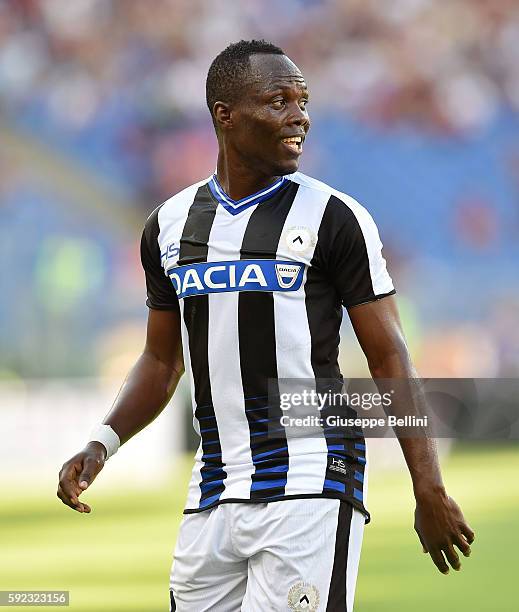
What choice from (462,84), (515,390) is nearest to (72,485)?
(515,390)

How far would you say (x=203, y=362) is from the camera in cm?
335

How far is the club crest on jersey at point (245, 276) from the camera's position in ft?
10.7

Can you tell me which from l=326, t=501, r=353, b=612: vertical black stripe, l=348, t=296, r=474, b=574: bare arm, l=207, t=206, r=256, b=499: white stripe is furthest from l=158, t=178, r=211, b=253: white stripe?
l=326, t=501, r=353, b=612: vertical black stripe

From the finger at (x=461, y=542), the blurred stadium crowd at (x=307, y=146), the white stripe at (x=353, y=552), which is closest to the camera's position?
the finger at (x=461, y=542)

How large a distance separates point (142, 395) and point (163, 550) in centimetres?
517

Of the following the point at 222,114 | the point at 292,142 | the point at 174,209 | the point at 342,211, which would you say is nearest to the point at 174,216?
the point at 174,209

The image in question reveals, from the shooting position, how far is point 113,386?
13.4 meters

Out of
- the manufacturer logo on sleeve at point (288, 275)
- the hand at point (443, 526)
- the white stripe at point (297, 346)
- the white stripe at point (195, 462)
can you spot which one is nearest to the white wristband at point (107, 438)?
the white stripe at point (195, 462)

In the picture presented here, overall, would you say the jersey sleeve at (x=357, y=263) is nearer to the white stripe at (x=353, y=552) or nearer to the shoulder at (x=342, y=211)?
the shoulder at (x=342, y=211)

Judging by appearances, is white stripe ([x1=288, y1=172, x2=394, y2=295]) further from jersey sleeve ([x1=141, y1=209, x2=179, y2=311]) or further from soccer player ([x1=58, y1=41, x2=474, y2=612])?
jersey sleeve ([x1=141, y1=209, x2=179, y2=311])

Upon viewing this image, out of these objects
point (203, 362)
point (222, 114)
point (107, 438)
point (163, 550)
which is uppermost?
point (163, 550)

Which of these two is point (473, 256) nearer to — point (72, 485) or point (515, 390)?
point (515, 390)

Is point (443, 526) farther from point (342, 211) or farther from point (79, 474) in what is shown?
point (79, 474)

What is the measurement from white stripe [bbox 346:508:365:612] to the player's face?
0.94 m
